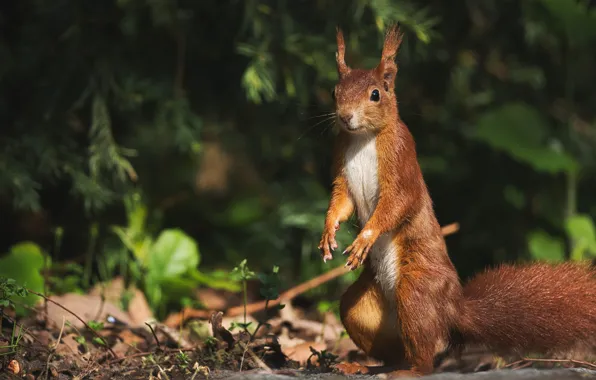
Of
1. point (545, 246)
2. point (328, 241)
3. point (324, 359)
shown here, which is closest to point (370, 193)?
point (328, 241)

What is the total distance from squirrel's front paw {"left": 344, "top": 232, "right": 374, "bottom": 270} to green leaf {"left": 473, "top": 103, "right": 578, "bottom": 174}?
2.47 m

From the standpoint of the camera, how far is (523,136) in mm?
5516

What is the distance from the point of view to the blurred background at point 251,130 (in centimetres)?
488

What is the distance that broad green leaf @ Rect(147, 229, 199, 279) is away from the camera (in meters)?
4.86

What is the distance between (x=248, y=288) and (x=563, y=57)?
253 centimetres

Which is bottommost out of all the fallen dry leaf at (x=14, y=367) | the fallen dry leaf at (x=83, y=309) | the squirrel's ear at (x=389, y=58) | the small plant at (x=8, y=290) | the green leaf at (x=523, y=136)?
the fallen dry leaf at (x=83, y=309)

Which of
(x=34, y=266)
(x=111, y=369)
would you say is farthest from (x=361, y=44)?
(x=111, y=369)

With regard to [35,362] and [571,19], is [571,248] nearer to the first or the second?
[571,19]

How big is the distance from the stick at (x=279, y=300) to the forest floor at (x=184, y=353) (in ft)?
0.54

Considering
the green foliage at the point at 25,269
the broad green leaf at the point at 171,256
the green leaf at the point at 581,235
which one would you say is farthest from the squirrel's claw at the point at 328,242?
the green leaf at the point at 581,235

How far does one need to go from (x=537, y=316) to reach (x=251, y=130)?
262 centimetres

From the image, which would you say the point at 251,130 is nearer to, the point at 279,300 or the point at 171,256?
the point at 171,256

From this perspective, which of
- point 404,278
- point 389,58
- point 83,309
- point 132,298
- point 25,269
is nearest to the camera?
point 404,278

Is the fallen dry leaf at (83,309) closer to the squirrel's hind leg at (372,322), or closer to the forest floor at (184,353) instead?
the forest floor at (184,353)
